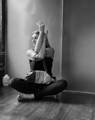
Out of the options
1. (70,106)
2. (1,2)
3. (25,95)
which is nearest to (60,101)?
(70,106)

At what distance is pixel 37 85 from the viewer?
3.60 meters

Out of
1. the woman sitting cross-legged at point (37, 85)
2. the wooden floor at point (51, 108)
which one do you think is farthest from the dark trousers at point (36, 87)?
the wooden floor at point (51, 108)

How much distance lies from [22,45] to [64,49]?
34.4 inches

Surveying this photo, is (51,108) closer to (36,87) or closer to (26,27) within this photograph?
(36,87)

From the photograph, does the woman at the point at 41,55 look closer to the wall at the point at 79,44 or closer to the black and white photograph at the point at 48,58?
the black and white photograph at the point at 48,58

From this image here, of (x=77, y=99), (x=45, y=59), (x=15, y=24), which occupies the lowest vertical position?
(x=77, y=99)

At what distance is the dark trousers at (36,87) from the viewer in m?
3.49

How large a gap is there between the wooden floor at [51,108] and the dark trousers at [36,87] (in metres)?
0.14

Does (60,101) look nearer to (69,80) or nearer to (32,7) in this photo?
(69,80)

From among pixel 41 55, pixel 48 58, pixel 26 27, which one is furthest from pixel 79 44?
pixel 26 27

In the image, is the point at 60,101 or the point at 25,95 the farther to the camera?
the point at 25,95

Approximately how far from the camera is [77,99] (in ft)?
12.1

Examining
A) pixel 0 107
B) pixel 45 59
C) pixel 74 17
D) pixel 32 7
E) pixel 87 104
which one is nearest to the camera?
pixel 0 107

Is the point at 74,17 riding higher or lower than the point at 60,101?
higher
